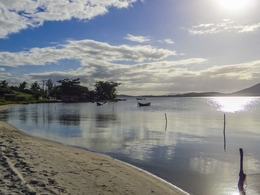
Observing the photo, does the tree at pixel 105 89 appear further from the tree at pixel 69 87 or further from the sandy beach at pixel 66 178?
the sandy beach at pixel 66 178

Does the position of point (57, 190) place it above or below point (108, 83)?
below

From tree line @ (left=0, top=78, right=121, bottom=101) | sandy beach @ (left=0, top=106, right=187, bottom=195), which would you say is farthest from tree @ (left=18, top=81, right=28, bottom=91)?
sandy beach @ (left=0, top=106, right=187, bottom=195)

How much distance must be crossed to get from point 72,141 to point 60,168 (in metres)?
11.6

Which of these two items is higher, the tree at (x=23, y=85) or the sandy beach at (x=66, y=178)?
the tree at (x=23, y=85)

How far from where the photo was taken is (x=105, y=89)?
149 metres

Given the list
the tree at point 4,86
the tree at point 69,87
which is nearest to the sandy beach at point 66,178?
the tree at point 4,86

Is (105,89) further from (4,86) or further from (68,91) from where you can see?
(4,86)

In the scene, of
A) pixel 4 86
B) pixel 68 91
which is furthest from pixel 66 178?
pixel 68 91

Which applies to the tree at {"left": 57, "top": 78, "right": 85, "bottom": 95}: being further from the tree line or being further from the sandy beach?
the sandy beach

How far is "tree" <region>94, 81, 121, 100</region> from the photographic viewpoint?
146m

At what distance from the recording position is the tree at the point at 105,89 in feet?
479

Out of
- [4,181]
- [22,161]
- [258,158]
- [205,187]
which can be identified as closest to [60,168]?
[22,161]

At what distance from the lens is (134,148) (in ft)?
61.6

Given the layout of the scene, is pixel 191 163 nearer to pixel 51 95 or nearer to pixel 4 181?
pixel 4 181
